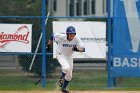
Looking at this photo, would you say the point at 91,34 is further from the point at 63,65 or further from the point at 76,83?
the point at 63,65

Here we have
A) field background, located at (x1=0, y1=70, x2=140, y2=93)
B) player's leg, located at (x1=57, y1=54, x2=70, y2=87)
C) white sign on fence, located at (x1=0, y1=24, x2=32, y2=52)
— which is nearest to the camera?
player's leg, located at (x1=57, y1=54, x2=70, y2=87)

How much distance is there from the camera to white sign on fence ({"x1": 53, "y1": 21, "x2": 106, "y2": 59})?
15594 mm

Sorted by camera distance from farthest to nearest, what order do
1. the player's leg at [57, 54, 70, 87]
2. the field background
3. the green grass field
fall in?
the green grass field < the field background < the player's leg at [57, 54, 70, 87]

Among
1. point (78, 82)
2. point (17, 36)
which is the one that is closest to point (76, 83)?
point (78, 82)

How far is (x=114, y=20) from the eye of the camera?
1566 centimetres

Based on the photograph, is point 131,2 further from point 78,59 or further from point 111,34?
point 78,59

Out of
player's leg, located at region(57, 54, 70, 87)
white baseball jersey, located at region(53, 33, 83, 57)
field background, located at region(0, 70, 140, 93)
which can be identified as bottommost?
field background, located at region(0, 70, 140, 93)

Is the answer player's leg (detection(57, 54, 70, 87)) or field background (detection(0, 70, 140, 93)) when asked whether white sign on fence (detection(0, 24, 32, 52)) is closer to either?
field background (detection(0, 70, 140, 93))

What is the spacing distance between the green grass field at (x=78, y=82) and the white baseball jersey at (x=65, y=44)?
1566 mm

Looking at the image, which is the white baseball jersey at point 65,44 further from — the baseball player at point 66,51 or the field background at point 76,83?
the field background at point 76,83

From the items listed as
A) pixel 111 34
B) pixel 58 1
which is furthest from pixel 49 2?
pixel 111 34

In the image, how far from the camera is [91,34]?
15.6 meters

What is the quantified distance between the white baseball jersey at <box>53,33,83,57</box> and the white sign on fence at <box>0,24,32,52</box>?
202 centimetres

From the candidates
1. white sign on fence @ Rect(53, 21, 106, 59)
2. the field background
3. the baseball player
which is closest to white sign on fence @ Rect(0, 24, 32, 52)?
white sign on fence @ Rect(53, 21, 106, 59)
